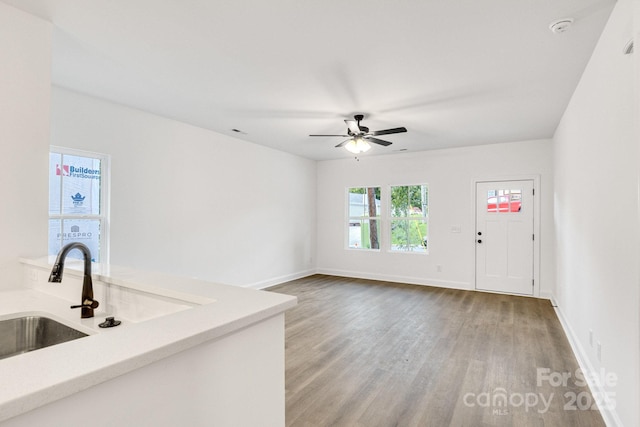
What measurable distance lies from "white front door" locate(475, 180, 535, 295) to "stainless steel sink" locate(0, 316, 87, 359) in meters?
5.94

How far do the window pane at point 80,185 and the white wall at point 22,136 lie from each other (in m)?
1.34

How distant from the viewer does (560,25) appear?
7.25 feet

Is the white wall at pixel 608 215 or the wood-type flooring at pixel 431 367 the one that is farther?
the wood-type flooring at pixel 431 367

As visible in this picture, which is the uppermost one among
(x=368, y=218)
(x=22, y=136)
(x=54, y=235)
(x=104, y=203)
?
(x=22, y=136)

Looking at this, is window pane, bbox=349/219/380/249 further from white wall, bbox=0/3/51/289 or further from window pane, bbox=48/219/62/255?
white wall, bbox=0/3/51/289

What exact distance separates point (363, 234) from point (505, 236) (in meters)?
2.70

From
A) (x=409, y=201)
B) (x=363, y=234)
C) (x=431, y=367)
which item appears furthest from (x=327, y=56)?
(x=363, y=234)

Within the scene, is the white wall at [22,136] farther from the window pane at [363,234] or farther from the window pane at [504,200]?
the window pane at [504,200]

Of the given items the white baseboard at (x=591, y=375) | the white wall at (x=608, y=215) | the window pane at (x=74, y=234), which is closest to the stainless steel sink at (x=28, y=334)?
the window pane at (x=74, y=234)

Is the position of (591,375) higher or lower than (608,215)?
lower

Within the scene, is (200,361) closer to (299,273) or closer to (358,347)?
(358,347)

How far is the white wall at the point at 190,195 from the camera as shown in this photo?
378cm

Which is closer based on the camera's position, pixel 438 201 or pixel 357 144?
pixel 357 144

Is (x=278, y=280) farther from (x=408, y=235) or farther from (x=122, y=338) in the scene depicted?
(x=122, y=338)
